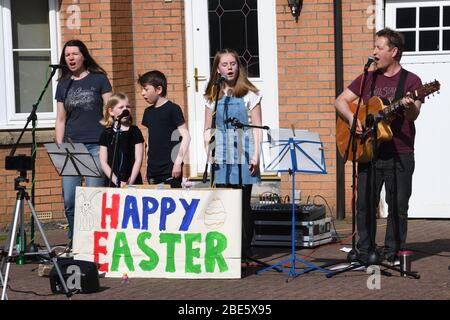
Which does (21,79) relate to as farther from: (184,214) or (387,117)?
(387,117)

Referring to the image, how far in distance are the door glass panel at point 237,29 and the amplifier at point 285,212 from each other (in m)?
2.72

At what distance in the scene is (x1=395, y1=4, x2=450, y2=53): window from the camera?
41.1 feet

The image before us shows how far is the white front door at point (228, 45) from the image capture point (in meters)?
13.3

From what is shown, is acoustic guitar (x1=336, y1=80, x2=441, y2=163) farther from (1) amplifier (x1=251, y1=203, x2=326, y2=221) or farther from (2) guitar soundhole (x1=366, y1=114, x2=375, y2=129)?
(1) amplifier (x1=251, y1=203, x2=326, y2=221)

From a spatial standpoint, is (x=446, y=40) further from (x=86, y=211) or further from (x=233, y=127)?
(x=86, y=211)

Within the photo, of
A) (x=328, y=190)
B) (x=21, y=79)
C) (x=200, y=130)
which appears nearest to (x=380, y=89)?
(x=328, y=190)

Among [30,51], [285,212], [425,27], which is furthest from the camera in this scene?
[30,51]

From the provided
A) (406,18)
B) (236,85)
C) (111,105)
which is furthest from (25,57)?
(406,18)

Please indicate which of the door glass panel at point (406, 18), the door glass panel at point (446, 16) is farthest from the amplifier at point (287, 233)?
the door glass panel at point (446, 16)

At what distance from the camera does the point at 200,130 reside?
13.6 meters

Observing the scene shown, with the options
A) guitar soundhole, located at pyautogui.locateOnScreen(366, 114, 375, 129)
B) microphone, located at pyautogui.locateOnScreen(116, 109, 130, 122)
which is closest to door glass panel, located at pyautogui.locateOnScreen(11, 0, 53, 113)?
microphone, located at pyautogui.locateOnScreen(116, 109, 130, 122)

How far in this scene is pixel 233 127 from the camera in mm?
9695

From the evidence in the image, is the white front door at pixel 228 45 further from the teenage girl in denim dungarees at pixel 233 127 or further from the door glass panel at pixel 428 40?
the teenage girl in denim dungarees at pixel 233 127

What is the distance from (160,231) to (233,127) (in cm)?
115
